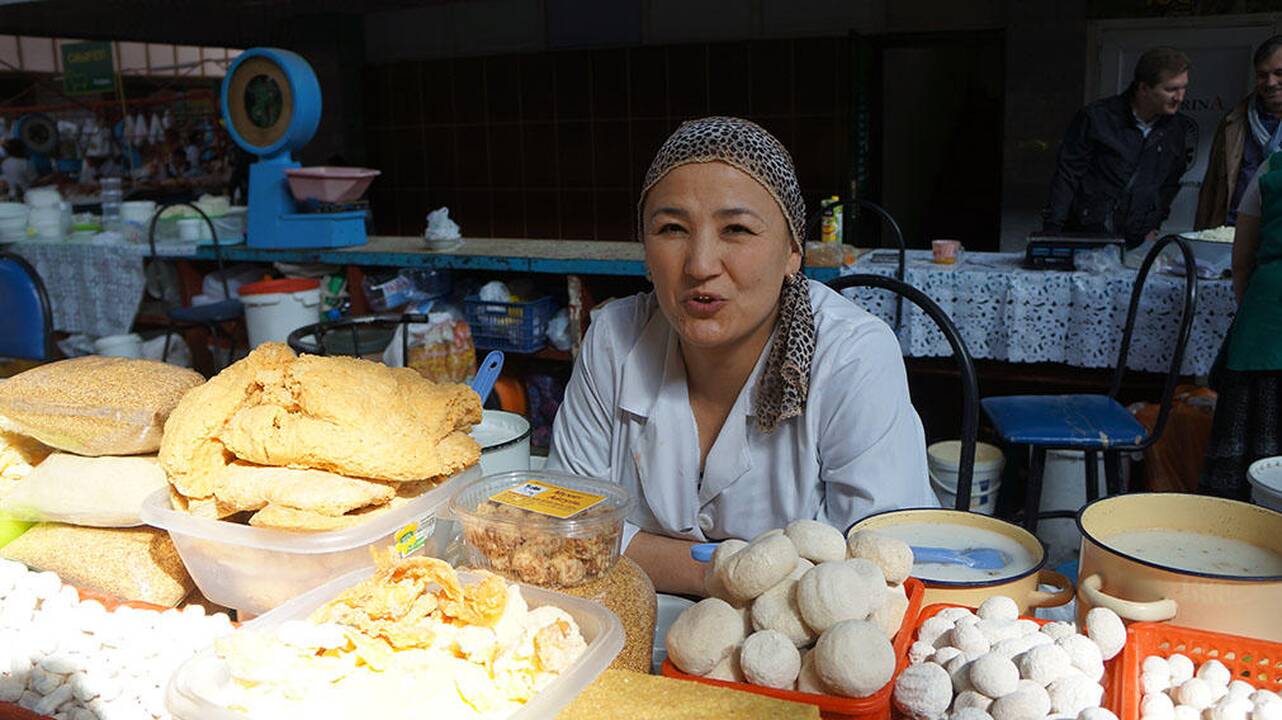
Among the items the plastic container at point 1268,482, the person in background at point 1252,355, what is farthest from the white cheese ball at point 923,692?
the person in background at point 1252,355

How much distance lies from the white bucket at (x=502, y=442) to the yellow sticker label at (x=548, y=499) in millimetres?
339

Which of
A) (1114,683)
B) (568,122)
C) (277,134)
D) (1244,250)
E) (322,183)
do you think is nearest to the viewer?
(1114,683)

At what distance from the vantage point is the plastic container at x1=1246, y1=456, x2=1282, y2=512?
1750 millimetres

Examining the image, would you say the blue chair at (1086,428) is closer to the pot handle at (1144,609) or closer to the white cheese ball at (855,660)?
the pot handle at (1144,609)

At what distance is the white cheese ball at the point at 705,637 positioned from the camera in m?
0.95

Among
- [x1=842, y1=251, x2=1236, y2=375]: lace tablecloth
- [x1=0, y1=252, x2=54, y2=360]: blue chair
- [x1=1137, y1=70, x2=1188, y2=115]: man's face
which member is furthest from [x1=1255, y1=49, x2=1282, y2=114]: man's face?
[x1=0, y1=252, x2=54, y2=360]: blue chair

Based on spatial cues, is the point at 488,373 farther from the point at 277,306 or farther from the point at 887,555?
the point at 277,306

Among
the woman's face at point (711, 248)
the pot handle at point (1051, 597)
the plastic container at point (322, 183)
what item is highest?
the plastic container at point (322, 183)

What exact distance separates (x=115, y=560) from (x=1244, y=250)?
3.75 metres

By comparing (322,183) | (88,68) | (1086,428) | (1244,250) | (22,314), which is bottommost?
(1086,428)

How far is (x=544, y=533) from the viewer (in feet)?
3.66

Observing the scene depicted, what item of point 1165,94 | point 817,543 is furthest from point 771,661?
point 1165,94

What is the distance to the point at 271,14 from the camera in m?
9.11

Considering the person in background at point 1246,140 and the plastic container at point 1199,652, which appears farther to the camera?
the person in background at point 1246,140
